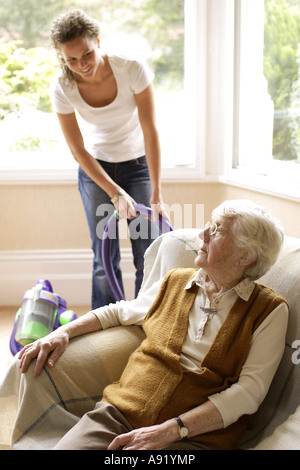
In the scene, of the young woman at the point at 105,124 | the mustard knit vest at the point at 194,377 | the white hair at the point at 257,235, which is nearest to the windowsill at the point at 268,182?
the young woman at the point at 105,124

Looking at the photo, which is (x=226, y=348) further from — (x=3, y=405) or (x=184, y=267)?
(x=3, y=405)

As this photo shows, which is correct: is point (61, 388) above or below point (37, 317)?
above

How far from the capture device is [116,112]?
104 inches

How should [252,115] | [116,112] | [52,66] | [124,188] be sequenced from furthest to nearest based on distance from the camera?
[52,66] < [252,115] < [124,188] < [116,112]

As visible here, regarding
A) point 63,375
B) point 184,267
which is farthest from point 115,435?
point 184,267

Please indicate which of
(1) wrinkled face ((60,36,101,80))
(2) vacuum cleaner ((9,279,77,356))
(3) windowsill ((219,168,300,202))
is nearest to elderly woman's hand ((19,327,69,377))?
(2) vacuum cleaner ((9,279,77,356))

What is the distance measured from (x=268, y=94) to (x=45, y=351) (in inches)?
77.7

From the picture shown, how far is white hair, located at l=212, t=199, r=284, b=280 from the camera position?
5.19ft

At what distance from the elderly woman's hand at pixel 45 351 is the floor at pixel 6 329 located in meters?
1.08

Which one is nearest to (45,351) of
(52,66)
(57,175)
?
(57,175)

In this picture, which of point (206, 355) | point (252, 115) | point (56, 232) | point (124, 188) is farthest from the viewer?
point (56, 232)

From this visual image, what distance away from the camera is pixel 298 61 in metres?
2.70

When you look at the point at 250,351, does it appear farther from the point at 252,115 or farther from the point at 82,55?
the point at 252,115

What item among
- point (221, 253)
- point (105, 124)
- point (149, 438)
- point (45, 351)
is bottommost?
point (149, 438)
